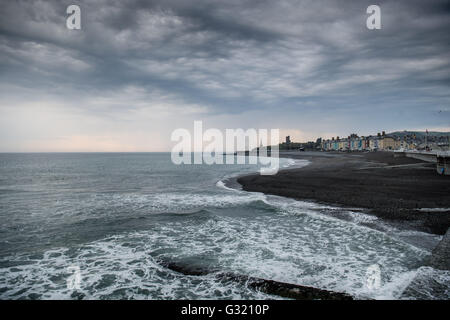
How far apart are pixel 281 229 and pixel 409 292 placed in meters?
7.21

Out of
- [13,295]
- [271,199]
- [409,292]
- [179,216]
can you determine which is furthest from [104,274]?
[271,199]

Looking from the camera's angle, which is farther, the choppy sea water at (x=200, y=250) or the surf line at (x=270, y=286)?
the choppy sea water at (x=200, y=250)

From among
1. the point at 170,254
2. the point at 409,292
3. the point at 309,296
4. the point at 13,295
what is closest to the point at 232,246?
the point at 170,254

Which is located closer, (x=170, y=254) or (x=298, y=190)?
(x=170, y=254)

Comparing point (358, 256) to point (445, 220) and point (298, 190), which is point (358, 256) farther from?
point (298, 190)

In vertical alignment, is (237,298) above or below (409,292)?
below

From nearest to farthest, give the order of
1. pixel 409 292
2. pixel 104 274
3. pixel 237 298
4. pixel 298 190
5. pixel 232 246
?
pixel 409 292, pixel 237 298, pixel 104 274, pixel 232 246, pixel 298 190

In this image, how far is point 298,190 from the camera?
2419cm

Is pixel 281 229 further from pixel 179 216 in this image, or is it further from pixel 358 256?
pixel 179 216

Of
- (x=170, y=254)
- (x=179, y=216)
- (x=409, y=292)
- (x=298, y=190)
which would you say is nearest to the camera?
(x=409, y=292)

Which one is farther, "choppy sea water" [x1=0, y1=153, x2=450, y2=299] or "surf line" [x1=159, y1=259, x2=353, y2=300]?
"choppy sea water" [x1=0, y1=153, x2=450, y2=299]

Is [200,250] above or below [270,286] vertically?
below

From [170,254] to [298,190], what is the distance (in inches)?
677

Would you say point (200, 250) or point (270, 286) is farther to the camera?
point (200, 250)
